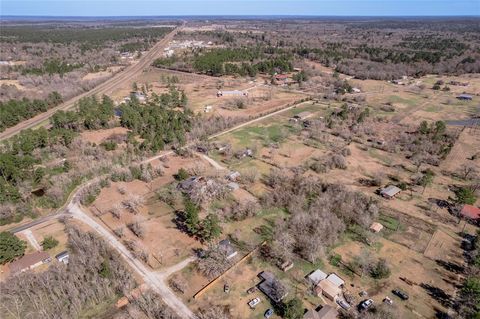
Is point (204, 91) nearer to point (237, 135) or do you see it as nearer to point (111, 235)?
point (237, 135)

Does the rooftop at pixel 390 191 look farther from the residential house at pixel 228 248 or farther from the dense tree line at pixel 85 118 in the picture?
the dense tree line at pixel 85 118

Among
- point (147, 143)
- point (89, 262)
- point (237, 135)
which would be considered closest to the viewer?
point (89, 262)

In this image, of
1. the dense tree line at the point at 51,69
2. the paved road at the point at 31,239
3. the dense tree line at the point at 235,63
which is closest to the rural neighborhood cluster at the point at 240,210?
the paved road at the point at 31,239

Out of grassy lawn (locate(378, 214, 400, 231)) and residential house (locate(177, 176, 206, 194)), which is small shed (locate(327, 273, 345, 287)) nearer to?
grassy lawn (locate(378, 214, 400, 231))

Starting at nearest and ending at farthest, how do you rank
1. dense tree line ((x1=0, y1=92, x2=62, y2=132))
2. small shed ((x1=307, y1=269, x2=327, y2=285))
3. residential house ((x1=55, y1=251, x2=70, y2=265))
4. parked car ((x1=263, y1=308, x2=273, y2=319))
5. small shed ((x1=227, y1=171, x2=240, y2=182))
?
parked car ((x1=263, y1=308, x2=273, y2=319)) → small shed ((x1=307, y1=269, x2=327, y2=285)) → residential house ((x1=55, y1=251, x2=70, y2=265)) → small shed ((x1=227, y1=171, x2=240, y2=182)) → dense tree line ((x1=0, y1=92, x2=62, y2=132))

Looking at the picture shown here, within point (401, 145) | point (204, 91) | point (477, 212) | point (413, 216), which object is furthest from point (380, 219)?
point (204, 91)

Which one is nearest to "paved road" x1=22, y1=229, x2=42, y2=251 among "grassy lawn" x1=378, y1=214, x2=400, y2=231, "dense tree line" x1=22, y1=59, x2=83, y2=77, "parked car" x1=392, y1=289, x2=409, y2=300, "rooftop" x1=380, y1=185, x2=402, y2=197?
"parked car" x1=392, y1=289, x2=409, y2=300
